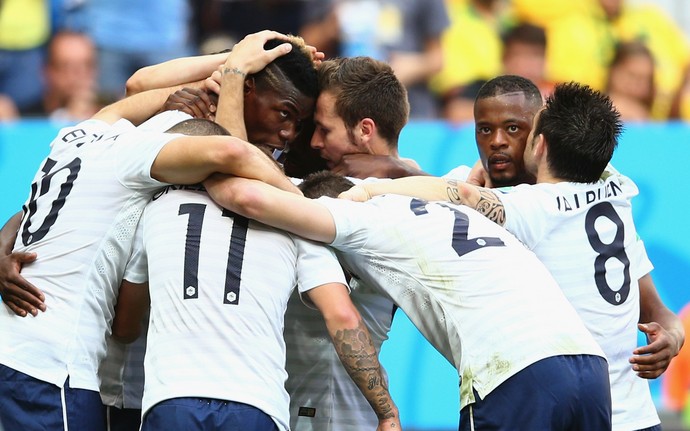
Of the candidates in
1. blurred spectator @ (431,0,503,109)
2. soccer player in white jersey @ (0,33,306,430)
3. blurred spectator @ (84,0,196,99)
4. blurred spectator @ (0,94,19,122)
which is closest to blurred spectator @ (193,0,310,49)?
blurred spectator @ (84,0,196,99)

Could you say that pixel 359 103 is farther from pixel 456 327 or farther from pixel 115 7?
pixel 115 7

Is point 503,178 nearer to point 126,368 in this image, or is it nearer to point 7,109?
point 126,368

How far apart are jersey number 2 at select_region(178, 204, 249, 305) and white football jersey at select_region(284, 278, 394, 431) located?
57 centimetres

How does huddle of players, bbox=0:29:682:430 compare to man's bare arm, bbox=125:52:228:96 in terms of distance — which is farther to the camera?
man's bare arm, bbox=125:52:228:96

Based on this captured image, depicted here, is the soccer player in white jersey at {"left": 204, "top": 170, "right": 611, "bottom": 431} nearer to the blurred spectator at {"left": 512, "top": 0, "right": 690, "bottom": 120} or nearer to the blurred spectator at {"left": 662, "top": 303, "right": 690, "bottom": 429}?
the blurred spectator at {"left": 662, "top": 303, "right": 690, "bottom": 429}

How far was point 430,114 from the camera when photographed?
359 inches

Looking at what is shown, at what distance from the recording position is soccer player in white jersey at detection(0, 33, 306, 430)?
13.3 ft

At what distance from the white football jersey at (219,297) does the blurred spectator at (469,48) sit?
545cm

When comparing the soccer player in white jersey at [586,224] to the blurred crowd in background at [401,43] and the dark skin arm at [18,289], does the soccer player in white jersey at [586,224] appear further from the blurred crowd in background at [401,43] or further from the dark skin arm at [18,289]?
the blurred crowd in background at [401,43]

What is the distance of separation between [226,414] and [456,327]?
0.87 m

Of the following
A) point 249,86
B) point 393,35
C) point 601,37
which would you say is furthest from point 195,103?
point 601,37

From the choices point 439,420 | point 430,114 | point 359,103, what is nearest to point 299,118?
point 359,103

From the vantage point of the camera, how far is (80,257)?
4.19m

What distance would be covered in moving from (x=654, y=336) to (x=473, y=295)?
3.25ft
